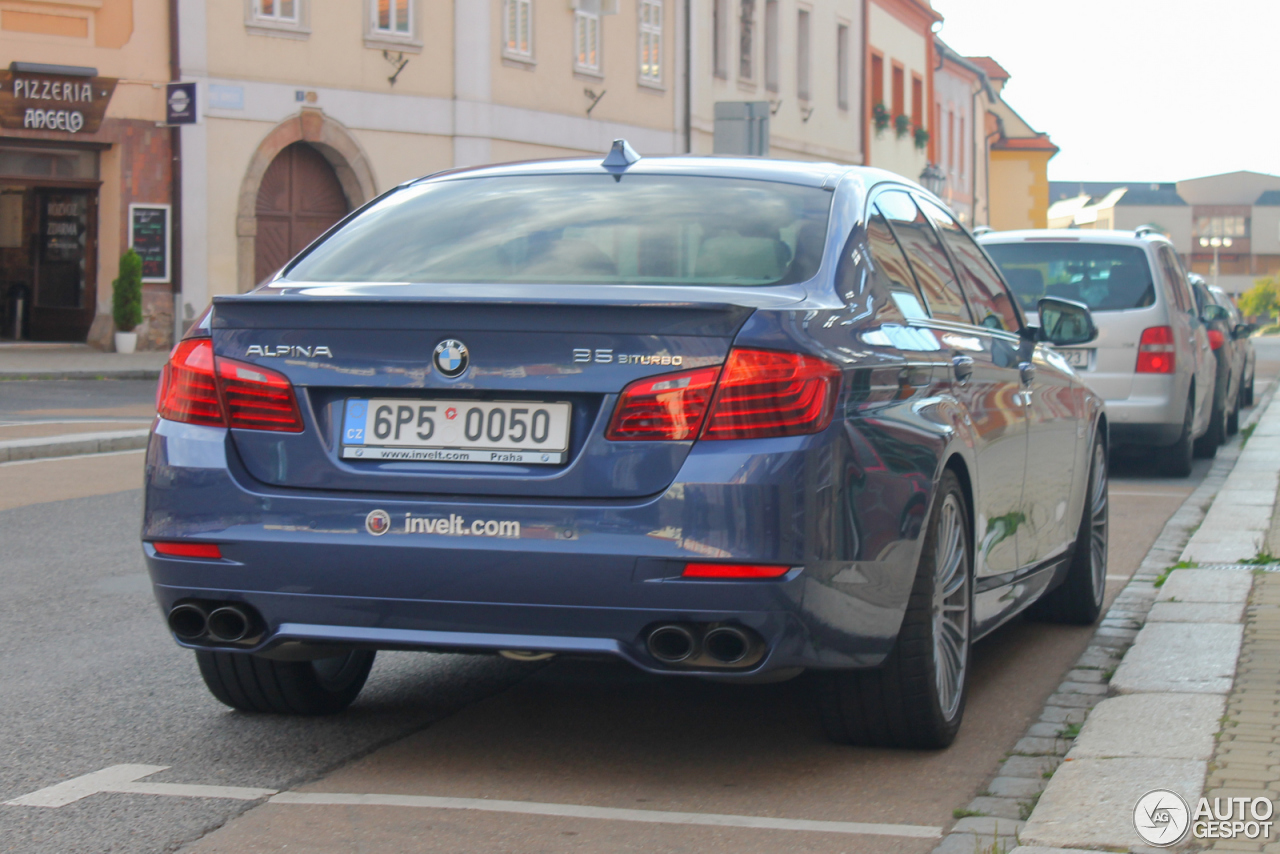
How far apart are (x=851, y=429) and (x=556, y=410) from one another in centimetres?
68

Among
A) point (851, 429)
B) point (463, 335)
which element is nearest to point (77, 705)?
point (463, 335)

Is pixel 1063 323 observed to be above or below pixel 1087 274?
below

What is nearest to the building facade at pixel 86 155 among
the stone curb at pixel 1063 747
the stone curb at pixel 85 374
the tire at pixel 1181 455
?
the stone curb at pixel 85 374

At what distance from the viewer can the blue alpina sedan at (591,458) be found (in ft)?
12.7

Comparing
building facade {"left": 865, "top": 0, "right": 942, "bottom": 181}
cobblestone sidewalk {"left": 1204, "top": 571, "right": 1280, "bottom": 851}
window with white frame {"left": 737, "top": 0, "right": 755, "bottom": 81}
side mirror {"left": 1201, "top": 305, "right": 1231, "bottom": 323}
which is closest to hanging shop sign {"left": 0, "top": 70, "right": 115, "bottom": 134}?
window with white frame {"left": 737, "top": 0, "right": 755, "bottom": 81}

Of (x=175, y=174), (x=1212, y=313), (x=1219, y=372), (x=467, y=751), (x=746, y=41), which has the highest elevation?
(x=746, y=41)

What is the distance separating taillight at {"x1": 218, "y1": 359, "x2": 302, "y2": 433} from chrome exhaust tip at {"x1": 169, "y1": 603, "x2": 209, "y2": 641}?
0.46m

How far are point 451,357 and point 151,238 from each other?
23.1 metres

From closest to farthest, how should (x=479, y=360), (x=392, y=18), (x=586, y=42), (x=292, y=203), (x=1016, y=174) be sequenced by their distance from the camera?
(x=479, y=360) < (x=292, y=203) < (x=392, y=18) < (x=586, y=42) < (x=1016, y=174)

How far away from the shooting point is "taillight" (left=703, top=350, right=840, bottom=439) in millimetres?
3855

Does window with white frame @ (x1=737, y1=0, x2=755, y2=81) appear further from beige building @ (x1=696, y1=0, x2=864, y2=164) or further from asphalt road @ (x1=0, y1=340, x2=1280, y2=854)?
asphalt road @ (x1=0, y1=340, x2=1280, y2=854)

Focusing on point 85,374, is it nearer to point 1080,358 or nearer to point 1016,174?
point 1080,358

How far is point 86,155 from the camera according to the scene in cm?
2597

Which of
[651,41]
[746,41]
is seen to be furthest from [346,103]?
[746,41]
